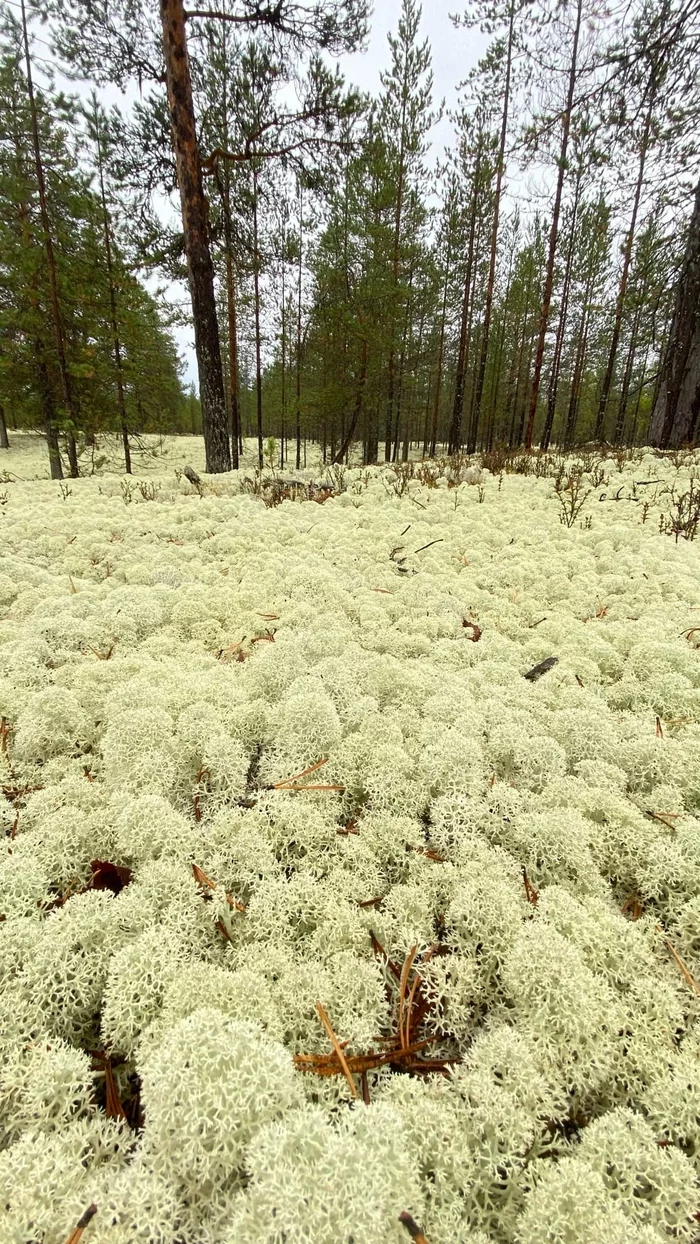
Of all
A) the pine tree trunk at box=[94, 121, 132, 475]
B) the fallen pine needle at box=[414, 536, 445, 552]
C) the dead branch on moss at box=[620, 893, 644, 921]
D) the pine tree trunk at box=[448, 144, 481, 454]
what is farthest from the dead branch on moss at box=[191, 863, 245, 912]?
the pine tree trunk at box=[448, 144, 481, 454]

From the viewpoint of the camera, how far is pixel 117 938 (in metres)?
1.28

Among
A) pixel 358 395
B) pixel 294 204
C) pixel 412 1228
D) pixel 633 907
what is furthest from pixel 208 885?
pixel 294 204

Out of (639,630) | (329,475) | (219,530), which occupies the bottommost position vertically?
(639,630)

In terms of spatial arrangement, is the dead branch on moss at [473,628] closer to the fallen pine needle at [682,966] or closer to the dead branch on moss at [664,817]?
the dead branch on moss at [664,817]

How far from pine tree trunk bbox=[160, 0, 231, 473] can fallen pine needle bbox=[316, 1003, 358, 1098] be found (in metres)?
8.17

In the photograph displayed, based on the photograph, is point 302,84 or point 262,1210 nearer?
point 262,1210

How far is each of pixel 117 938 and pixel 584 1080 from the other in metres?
1.14

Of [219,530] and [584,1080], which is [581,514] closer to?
[219,530]

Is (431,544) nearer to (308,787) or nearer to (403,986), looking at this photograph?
(308,787)

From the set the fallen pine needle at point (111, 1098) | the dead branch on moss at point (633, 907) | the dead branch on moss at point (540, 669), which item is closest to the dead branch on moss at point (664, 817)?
the dead branch on moss at point (633, 907)

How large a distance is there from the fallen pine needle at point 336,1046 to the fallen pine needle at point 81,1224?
48cm

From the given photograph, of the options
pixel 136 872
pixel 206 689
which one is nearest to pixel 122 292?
pixel 206 689

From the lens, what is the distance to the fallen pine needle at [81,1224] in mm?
805

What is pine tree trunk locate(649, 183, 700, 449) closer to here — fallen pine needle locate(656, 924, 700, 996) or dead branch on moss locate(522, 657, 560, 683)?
dead branch on moss locate(522, 657, 560, 683)
